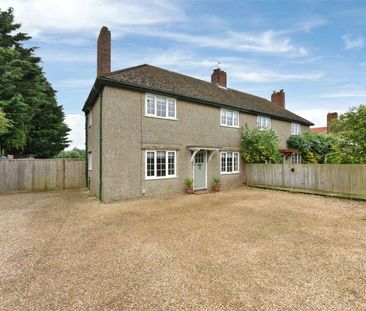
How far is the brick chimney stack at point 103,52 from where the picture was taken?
12242mm

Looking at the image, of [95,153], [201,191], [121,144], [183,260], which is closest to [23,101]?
[95,153]

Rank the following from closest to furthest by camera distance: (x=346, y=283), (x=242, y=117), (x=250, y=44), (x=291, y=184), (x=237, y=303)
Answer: (x=237, y=303) → (x=346, y=283) → (x=291, y=184) → (x=250, y=44) → (x=242, y=117)

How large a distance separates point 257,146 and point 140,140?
9041 mm

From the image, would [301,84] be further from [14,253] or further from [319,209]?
[14,253]

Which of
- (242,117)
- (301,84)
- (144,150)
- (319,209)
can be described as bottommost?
(319,209)

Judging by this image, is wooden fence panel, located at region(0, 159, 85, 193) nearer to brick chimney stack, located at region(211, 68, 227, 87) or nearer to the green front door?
the green front door

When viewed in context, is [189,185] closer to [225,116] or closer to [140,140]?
[140,140]

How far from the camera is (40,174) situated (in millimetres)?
14023

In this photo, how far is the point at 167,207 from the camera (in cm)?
923

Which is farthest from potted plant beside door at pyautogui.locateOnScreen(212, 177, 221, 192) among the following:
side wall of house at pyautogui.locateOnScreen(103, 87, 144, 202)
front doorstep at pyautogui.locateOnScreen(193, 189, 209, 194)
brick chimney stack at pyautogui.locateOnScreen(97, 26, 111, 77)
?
brick chimney stack at pyautogui.locateOnScreen(97, 26, 111, 77)

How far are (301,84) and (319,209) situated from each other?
52.1 feet

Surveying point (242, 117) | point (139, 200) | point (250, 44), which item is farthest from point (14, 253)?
point (250, 44)

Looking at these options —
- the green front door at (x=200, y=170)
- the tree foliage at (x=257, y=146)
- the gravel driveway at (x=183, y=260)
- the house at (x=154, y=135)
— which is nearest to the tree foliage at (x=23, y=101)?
the house at (x=154, y=135)

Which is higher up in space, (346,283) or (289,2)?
(289,2)
